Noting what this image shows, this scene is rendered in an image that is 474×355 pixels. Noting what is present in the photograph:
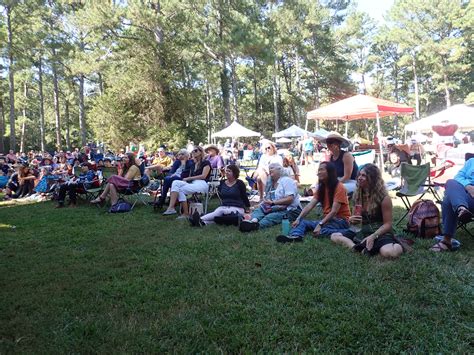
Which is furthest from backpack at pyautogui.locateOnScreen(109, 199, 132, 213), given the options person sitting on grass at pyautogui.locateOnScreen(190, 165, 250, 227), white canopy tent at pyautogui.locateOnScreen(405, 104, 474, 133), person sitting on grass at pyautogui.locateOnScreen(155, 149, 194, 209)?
white canopy tent at pyautogui.locateOnScreen(405, 104, 474, 133)

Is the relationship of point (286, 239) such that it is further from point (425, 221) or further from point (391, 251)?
point (425, 221)

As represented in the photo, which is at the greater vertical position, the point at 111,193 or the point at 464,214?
the point at 111,193

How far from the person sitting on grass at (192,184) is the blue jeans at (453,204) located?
369 cm

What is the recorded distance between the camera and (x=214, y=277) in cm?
339

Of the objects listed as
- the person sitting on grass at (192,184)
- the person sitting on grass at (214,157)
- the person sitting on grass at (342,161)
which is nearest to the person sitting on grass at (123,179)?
the person sitting on grass at (192,184)

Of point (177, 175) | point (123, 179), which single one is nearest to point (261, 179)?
point (177, 175)

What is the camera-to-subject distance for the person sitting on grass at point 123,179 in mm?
7297

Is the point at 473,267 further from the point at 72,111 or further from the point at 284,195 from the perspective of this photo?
the point at 72,111

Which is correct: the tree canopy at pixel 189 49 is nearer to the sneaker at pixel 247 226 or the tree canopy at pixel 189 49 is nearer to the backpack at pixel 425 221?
the sneaker at pixel 247 226

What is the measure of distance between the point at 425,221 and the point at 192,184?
11.8 feet

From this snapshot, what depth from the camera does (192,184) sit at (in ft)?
21.4

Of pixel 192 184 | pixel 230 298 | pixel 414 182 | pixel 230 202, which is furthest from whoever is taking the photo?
pixel 192 184

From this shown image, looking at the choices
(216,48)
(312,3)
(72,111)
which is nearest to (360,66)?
(312,3)

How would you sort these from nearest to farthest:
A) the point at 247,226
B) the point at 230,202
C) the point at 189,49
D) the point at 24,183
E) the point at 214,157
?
1. the point at 247,226
2. the point at 230,202
3. the point at 214,157
4. the point at 24,183
5. the point at 189,49
